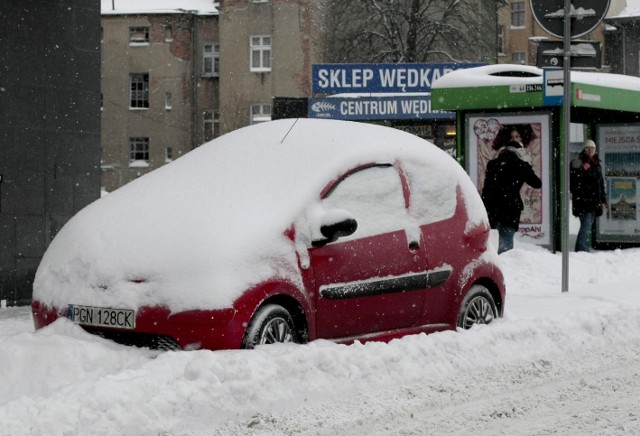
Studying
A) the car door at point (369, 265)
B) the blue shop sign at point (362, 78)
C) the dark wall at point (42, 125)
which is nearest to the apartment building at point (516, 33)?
the blue shop sign at point (362, 78)

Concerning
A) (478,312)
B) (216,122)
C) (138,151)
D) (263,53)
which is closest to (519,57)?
(263,53)

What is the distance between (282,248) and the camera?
7129 mm

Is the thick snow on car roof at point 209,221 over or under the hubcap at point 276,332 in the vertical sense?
over

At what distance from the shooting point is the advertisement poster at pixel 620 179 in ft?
64.5

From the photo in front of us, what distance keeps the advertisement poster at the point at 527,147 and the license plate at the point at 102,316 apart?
36.6ft

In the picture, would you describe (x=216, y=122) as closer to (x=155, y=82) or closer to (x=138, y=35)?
(x=155, y=82)

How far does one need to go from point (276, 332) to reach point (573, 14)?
5966 mm

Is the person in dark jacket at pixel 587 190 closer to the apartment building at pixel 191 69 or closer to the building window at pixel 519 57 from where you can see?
the apartment building at pixel 191 69

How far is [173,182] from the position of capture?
7.97m

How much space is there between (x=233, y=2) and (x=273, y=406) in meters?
52.9

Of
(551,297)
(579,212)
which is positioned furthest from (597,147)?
(551,297)

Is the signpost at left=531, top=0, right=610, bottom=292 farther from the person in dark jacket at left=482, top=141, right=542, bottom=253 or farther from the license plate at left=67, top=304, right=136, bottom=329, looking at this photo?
the license plate at left=67, top=304, right=136, bottom=329

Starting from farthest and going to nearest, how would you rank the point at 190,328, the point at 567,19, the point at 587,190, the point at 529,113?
1. the point at 587,190
2. the point at 529,113
3. the point at 567,19
4. the point at 190,328

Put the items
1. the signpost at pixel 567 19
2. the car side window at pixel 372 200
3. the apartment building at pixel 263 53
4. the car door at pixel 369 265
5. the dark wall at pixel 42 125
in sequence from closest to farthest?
the car door at pixel 369 265 → the car side window at pixel 372 200 → the signpost at pixel 567 19 → the dark wall at pixel 42 125 → the apartment building at pixel 263 53
